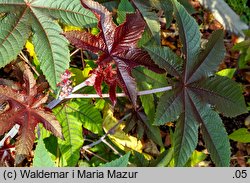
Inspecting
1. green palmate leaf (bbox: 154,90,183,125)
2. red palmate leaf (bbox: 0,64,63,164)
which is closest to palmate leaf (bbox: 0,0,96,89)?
red palmate leaf (bbox: 0,64,63,164)

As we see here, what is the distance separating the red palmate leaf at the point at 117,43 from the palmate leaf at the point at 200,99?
0.21 metres

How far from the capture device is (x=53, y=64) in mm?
1495

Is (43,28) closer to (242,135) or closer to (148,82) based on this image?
(148,82)

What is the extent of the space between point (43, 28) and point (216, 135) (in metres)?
0.78

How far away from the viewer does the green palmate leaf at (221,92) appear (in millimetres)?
1688

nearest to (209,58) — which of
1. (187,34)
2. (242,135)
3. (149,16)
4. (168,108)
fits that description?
(187,34)

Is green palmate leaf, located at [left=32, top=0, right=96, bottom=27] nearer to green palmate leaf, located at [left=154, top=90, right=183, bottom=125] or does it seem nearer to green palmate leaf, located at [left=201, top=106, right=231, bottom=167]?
green palmate leaf, located at [left=154, top=90, right=183, bottom=125]

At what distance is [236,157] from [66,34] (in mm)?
1658

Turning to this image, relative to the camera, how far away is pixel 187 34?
165 centimetres

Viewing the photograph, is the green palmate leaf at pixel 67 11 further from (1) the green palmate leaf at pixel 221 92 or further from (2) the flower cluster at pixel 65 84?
(1) the green palmate leaf at pixel 221 92

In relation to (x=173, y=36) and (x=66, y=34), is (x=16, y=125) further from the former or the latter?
(x=173, y=36)

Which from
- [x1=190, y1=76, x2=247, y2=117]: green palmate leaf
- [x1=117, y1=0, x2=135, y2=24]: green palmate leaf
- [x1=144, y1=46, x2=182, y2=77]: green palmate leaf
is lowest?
[x1=190, y1=76, x2=247, y2=117]: green palmate leaf

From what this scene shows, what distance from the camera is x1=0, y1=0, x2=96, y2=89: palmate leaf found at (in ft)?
4.84

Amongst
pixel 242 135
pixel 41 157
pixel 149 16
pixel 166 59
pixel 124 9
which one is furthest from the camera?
pixel 242 135
